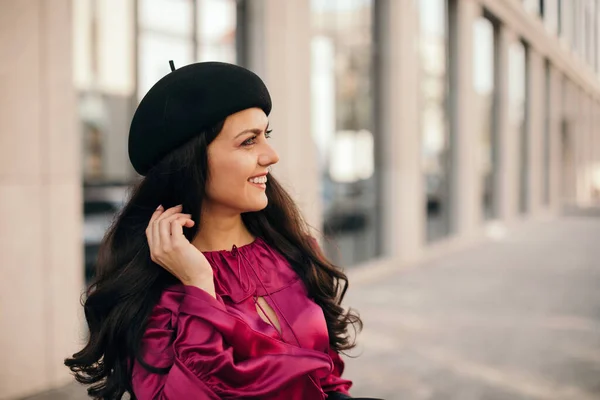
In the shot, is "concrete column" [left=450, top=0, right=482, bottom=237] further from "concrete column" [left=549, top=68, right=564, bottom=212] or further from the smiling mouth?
the smiling mouth

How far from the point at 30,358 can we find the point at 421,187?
8.79 m

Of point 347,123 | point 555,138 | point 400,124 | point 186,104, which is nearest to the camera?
point 186,104

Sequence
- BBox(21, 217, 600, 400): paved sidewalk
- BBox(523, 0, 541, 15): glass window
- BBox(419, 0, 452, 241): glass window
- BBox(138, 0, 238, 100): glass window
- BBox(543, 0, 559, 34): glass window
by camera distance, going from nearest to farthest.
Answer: BBox(21, 217, 600, 400): paved sidewalk → BBox(138, 0, 238, 100): glass window → BBox(419, 0, 452, 241): glass window → BBox(523, 0, 541, 15): glass window → BBox(543, 0, 559, 34): glass window

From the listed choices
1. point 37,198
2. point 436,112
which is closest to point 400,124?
point 436,112

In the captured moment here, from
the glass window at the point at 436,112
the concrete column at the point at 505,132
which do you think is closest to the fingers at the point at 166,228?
the glass window at the point at 436,112

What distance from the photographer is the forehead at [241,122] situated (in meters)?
1.72

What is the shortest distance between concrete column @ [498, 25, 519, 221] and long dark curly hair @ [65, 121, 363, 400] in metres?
17.9

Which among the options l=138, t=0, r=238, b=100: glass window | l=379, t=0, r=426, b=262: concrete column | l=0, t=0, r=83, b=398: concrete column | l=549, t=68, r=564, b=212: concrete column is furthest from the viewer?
l=549, t=68, r=564, b=212: concrete column

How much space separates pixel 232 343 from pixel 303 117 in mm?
7213

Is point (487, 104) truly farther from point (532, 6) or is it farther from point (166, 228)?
point (166, 228)

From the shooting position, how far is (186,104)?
5.39ft

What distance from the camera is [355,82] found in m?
11.4

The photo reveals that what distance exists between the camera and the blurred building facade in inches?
194

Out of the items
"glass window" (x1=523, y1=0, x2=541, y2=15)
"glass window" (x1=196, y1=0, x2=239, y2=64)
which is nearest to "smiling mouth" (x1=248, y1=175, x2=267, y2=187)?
"glass window" (x1=196, y1=0, x2=239, y2=64)
